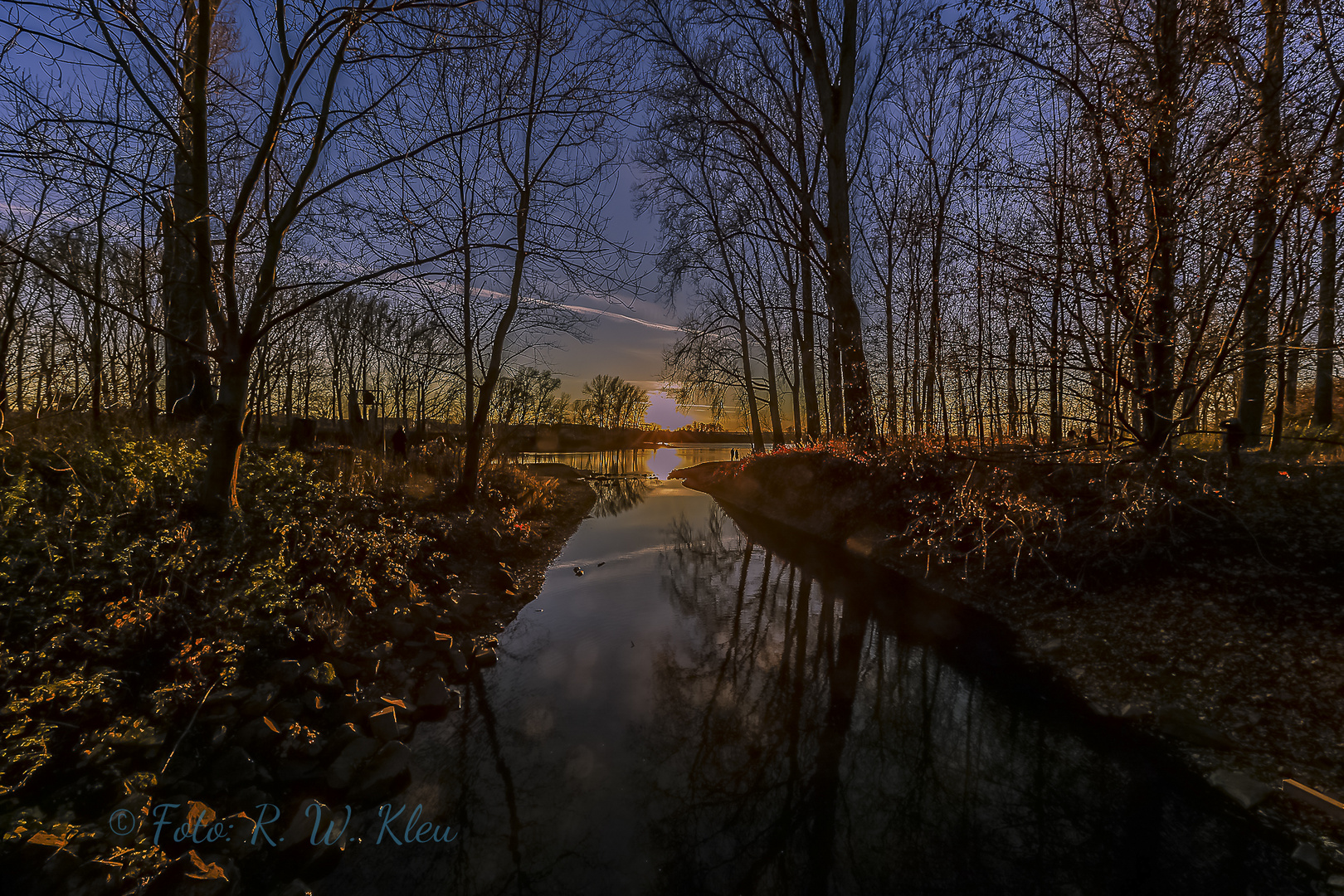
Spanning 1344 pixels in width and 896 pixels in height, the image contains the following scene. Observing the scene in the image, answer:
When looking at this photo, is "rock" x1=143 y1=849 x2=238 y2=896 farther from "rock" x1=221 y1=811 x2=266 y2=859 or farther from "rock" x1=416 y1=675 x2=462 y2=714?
"rock" x1=416 y1=675 x2=462 y2=714

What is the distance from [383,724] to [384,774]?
543 millimetres

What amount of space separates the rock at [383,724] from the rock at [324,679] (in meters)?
0.43

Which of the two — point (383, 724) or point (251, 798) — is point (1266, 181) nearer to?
point (383, 724)

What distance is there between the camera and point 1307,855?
2715mm

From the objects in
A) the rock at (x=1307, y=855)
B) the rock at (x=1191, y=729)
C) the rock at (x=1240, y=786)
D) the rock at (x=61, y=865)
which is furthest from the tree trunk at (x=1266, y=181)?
the rock at (x=61, y=865)

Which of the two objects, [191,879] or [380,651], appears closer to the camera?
[191,879]

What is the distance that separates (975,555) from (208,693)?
28.5 ft

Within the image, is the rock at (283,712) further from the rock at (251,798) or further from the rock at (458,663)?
the rock at (458,663)

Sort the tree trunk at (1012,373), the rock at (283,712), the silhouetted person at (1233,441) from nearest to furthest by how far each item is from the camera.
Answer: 1. the rock at (283,712)
2. the tree trunk at (1012,373)
3. the silhouetted person at (1233,441)

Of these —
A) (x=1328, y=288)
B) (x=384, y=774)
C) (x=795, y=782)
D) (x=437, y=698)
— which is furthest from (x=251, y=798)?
(x=1328, y=288)

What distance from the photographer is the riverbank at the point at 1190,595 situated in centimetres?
348

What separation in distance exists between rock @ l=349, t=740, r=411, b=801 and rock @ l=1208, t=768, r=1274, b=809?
17.0ft

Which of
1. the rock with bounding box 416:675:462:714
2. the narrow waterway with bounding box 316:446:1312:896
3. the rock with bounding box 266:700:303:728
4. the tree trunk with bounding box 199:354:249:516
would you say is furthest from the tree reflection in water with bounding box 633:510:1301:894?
the tree trunk with bounding box 199:354:249:516

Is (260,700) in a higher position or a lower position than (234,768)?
higher
